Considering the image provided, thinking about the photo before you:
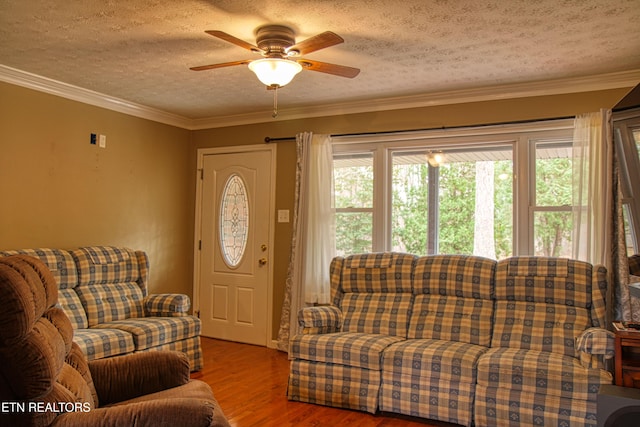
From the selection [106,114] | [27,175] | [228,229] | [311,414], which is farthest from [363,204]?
[27,175]

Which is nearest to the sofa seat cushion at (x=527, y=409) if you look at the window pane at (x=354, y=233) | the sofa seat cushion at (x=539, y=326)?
the sofa seat cushion at (x=539, y=326)

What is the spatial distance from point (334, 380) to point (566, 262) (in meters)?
1.82

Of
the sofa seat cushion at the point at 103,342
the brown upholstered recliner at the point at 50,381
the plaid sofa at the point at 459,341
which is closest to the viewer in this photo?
the brown upholstered recliner at the point at 50,381

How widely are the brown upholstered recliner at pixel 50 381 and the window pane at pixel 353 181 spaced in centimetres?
294

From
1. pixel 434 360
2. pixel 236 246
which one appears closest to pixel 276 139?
pixel 236 246

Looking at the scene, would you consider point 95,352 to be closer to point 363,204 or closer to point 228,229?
point 228,229

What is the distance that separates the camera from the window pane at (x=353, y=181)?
16.2 feet

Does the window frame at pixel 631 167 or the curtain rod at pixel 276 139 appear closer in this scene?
the window frame at pixel 631 167

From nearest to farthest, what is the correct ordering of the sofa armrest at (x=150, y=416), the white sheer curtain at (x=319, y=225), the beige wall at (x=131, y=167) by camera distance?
the sofa armrest at (x=150, y=416)
the beige wall at (x=131, y=167)
the white sheer curtain at (x=319, y=225)

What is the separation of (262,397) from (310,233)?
1700 mm

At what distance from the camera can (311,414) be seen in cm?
341

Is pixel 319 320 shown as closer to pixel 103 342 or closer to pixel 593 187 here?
pixel 103 342

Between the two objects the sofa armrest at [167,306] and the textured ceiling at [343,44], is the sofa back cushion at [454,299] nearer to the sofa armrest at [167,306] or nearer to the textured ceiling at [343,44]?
the textured ceiling at [343,44]

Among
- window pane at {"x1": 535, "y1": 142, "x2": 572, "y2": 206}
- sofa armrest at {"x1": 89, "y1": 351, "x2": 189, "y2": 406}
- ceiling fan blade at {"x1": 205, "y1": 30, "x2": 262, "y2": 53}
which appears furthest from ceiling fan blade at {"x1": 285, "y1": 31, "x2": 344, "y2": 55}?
window pane at {"x1": 535, "y1": 142, "x2": 572, "y2": 206}
